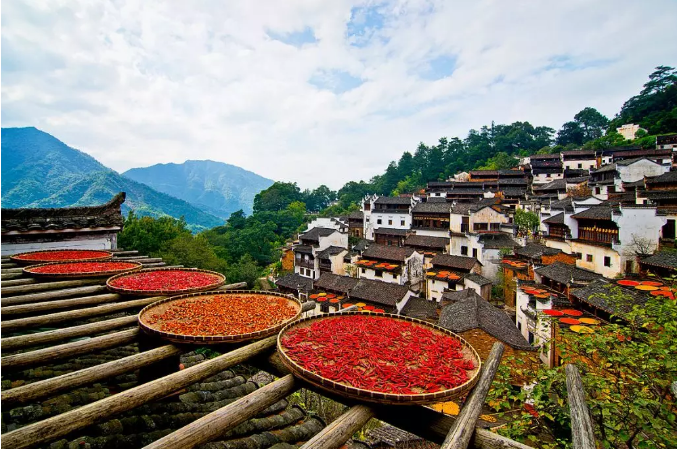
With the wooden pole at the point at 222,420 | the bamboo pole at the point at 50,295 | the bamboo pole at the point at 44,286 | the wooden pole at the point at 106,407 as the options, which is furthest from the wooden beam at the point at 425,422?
the bamboo pole at the point at 44,286

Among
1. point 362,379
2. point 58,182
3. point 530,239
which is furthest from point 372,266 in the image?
point 58,182

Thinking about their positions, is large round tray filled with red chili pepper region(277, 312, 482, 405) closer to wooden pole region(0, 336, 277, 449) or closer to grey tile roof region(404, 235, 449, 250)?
wooden pole region(0, 336, 277, 449)

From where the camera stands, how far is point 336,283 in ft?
91.7

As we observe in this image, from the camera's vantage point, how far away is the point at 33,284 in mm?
4527

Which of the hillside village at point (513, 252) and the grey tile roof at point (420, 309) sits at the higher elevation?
the hillside village at point (513, 252)

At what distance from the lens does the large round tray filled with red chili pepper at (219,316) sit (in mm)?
2932

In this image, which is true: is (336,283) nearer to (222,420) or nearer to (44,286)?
(44,286)

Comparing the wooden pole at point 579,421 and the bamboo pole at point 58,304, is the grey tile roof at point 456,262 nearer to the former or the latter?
the wooden pole at point 579,421

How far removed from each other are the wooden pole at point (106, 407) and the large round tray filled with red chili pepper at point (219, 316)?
30 centimetres

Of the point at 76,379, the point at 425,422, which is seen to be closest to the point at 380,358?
the point at 425,422

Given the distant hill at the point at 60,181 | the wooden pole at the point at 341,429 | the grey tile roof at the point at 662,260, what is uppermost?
the distant hill at the point at 60,181

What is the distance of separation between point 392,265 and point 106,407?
28287 mm

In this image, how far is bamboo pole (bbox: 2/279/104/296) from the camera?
412 cm

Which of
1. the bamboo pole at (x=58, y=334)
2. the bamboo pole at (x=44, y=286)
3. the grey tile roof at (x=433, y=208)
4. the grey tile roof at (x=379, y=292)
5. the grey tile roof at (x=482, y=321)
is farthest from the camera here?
the grey tile roof at (x=433, y=208)
